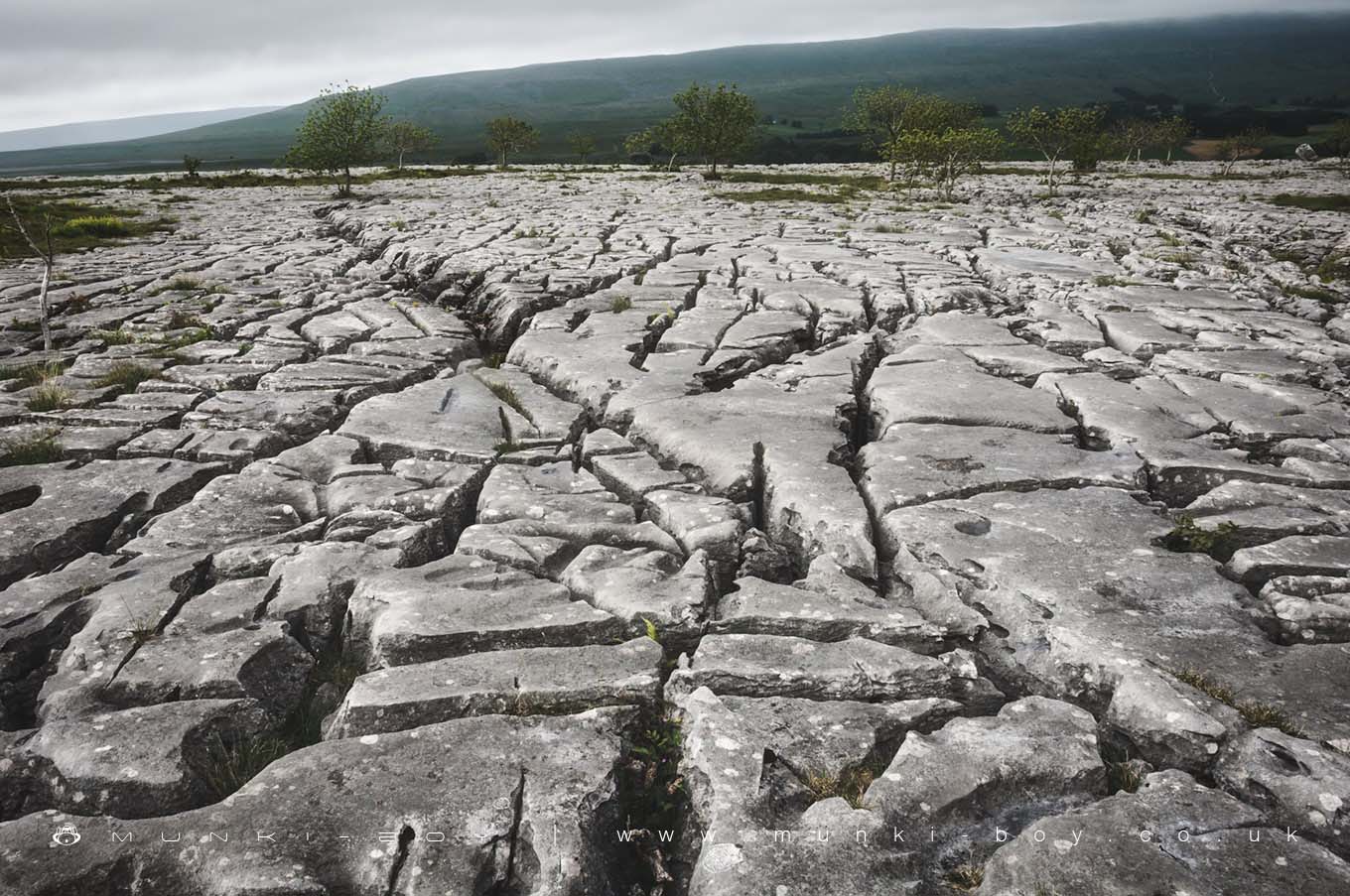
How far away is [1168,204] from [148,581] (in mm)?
33856

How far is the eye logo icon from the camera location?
3.11 m

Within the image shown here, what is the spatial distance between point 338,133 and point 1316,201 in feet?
144

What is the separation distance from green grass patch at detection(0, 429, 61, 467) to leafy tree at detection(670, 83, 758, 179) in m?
40.5

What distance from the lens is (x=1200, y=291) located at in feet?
41.7

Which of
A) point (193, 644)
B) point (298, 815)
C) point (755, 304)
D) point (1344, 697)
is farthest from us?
point (755, 304)

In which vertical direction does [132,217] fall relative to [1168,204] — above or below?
above

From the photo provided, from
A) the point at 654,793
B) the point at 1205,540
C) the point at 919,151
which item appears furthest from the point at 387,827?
the point at 919,151

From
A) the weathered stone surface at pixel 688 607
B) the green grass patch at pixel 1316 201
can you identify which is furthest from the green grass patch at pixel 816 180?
the weathered stone surface at pixel 688 607

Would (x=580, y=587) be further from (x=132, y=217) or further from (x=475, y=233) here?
(x=132, y=217)

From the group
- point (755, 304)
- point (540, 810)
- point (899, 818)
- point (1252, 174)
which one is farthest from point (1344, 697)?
point (1252, 174)

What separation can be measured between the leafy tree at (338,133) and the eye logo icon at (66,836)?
3684 centimetres

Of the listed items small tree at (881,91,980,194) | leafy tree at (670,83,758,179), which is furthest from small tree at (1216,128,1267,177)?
leafy tree at (670,83,758,179)

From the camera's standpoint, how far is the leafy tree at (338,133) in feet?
112

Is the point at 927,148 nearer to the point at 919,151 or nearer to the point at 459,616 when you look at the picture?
the point at 919,151
